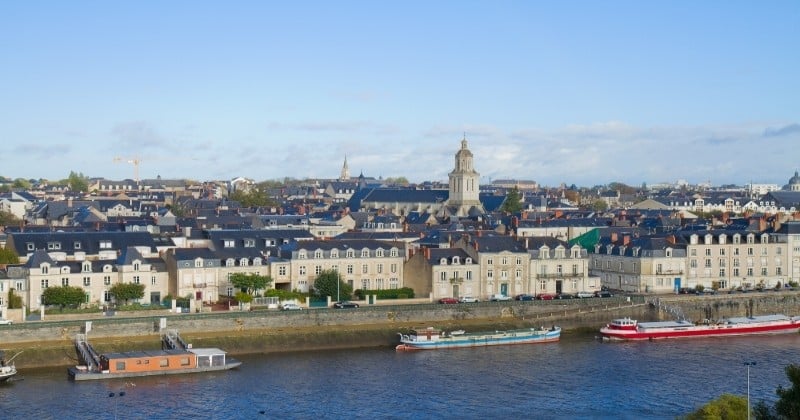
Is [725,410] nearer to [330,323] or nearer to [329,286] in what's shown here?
[330,323]

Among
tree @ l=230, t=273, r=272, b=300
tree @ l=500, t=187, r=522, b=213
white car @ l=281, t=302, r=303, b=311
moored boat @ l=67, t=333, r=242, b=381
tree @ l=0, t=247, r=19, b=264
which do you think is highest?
tree @ l=500, t=187, r=522, b=213

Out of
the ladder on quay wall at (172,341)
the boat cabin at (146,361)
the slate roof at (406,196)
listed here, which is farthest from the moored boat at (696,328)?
the slate roof at (406,196)

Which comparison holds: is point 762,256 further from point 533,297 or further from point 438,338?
point 438,338

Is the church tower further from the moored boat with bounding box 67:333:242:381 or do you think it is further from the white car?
the moored boat with bounding box 67:333:242:381

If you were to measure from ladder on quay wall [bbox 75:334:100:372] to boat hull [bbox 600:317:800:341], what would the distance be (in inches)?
911

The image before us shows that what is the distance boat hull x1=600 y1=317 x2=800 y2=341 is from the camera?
177ft

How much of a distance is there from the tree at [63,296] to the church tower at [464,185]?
57.2 m

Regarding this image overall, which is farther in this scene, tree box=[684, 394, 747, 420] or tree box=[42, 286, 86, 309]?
tree box=[42, 286, 86, 309]

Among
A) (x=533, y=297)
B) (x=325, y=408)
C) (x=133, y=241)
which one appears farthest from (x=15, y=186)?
(x=325, y=408)

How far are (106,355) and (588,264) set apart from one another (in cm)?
2983

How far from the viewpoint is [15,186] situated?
6255 inches

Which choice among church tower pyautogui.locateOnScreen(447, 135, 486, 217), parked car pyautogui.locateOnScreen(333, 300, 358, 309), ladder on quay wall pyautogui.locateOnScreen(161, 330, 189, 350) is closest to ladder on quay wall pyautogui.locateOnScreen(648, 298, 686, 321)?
parked car pyautogui.locateOnScreen(333, 300, 358, 309)

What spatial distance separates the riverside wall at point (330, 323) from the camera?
1797 inches

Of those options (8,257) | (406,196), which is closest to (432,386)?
(8,257)
